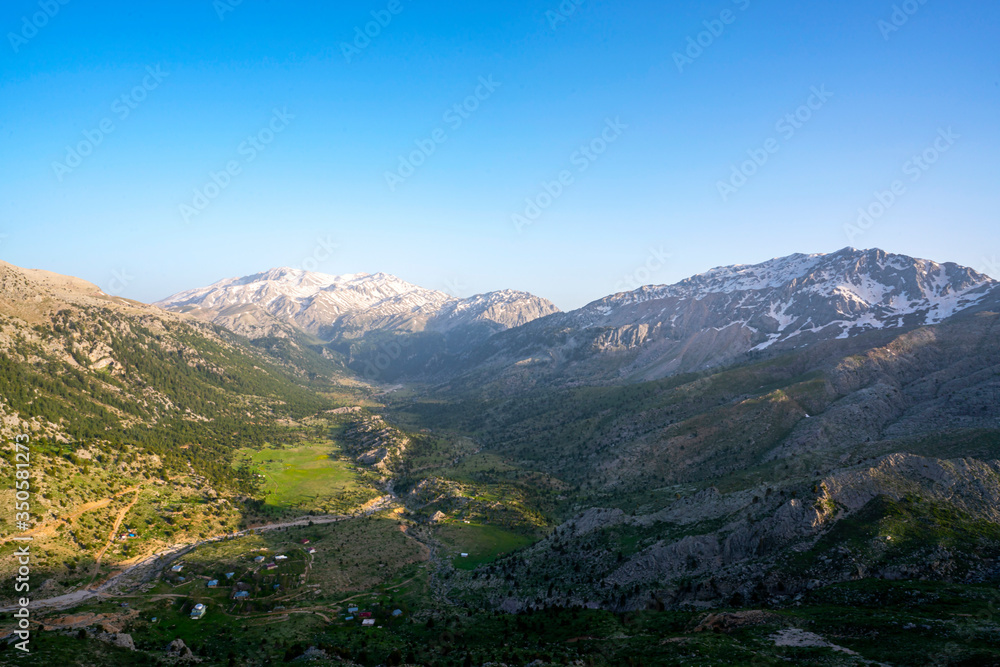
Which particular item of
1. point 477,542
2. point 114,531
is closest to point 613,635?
point 477,542

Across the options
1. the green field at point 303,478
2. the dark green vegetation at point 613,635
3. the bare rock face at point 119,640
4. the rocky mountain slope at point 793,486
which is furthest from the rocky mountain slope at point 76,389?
the rocky mountain slope at point 793,486

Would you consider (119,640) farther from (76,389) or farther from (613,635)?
(76,389)

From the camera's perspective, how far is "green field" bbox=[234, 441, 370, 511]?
146m

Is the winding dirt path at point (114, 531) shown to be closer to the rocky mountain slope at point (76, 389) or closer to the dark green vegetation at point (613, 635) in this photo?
the dark green vegetation at point (613, 635)

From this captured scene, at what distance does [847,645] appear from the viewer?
1521 inches

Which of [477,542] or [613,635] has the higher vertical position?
[613,635]

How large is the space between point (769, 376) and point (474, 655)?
165167 mm

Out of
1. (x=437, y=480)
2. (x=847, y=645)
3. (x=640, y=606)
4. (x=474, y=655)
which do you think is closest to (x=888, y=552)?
(x=847, y=645)

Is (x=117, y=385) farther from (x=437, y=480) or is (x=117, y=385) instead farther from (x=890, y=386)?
(x=890, y=386)

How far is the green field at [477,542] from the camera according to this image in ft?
347

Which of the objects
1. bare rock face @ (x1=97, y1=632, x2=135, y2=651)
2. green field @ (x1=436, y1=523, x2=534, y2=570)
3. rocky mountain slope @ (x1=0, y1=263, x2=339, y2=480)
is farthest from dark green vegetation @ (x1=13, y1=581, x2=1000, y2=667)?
rocky mountain slope @ (x1=0, y1=263, x2=339, y2=480)

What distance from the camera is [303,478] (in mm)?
167000

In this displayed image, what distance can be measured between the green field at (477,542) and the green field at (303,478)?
44419 mm

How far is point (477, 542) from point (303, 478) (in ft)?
270
